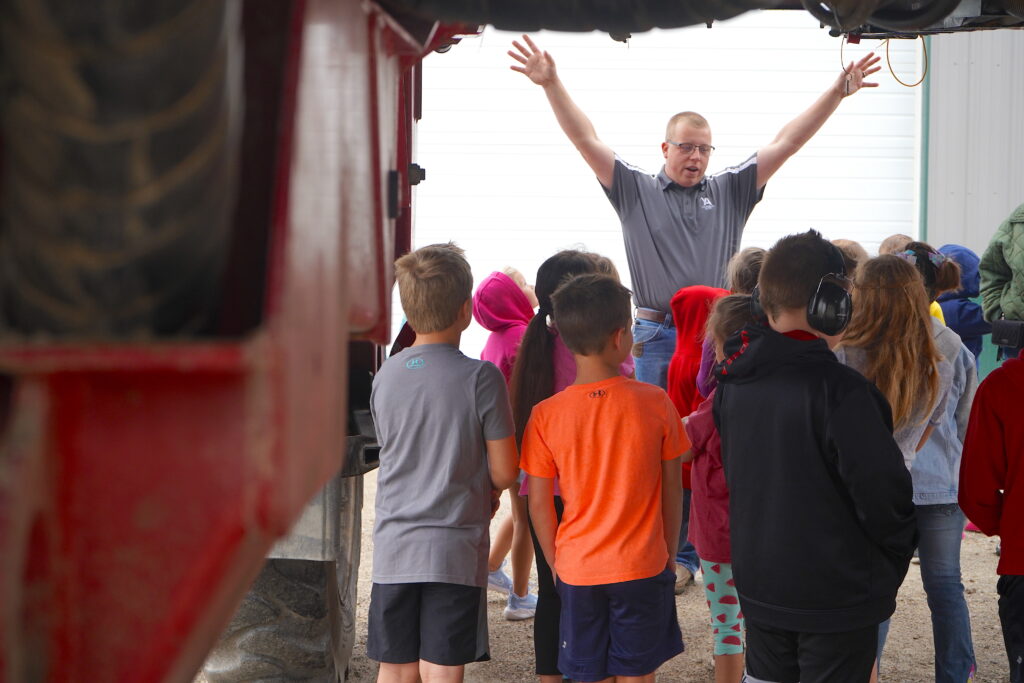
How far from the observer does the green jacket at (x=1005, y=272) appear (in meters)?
4.68

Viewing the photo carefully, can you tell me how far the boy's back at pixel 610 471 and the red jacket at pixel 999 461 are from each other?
0.77 m

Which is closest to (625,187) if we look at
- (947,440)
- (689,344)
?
(689,344)

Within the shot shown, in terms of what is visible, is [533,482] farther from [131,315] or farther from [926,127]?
[926,127]

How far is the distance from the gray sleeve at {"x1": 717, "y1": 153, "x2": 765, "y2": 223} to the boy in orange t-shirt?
186 cm

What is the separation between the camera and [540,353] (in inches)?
128

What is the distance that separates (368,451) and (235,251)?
203 cm

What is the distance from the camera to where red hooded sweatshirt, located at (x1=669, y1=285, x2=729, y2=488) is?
3605 mm

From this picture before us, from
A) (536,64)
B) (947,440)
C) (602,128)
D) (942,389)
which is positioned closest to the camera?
(942,389)

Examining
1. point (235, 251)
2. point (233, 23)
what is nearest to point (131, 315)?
point (235, 251)

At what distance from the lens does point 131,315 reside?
766 millimetres

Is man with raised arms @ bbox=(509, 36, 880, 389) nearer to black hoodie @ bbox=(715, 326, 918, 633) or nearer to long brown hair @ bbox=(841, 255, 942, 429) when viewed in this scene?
long brown hair @ bbox=(841, 255, 942, 429)

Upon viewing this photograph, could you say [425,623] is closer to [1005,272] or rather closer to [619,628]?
[619,628]

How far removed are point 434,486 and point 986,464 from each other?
147cm

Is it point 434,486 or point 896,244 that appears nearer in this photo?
point 434,486
